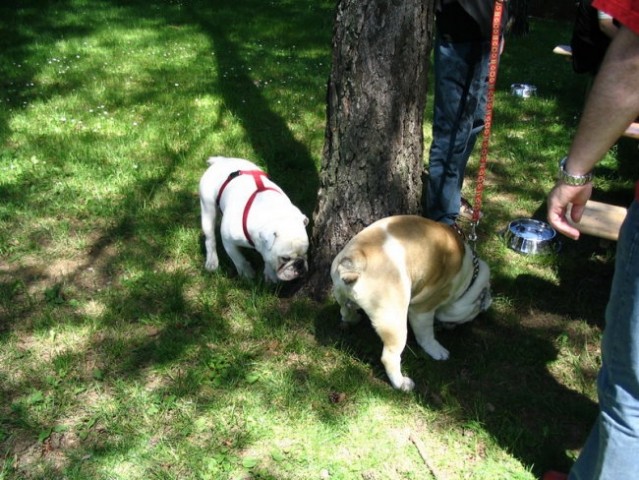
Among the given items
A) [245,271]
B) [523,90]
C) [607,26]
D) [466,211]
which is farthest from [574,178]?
[523,90]

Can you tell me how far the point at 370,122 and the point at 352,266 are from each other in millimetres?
984

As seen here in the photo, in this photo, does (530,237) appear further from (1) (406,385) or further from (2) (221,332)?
(2) (221,332)

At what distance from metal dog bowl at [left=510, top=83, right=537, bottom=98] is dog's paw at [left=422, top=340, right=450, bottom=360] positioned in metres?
4.87

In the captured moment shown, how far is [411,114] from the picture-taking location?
Answer: 357 centimetres

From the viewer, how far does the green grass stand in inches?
117

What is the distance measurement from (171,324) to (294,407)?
3.42 feet

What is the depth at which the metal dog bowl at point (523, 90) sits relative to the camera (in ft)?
24.2

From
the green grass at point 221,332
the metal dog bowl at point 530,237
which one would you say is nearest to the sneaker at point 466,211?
the green grass at point 221,332

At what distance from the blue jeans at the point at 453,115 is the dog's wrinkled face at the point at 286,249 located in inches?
46.0

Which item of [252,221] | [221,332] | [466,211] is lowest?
[221,332]

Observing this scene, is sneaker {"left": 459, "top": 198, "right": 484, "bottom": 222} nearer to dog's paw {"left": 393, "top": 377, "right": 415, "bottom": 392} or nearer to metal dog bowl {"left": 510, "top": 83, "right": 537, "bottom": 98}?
dog's paw {"left": 393, "top": 377, "right": 415, "bottom": 392}

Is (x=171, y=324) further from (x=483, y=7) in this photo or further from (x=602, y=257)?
(x=602, y=257)

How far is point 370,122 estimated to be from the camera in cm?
348

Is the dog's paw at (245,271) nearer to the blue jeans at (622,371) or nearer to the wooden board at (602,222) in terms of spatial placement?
the wooden board at (602,222)
